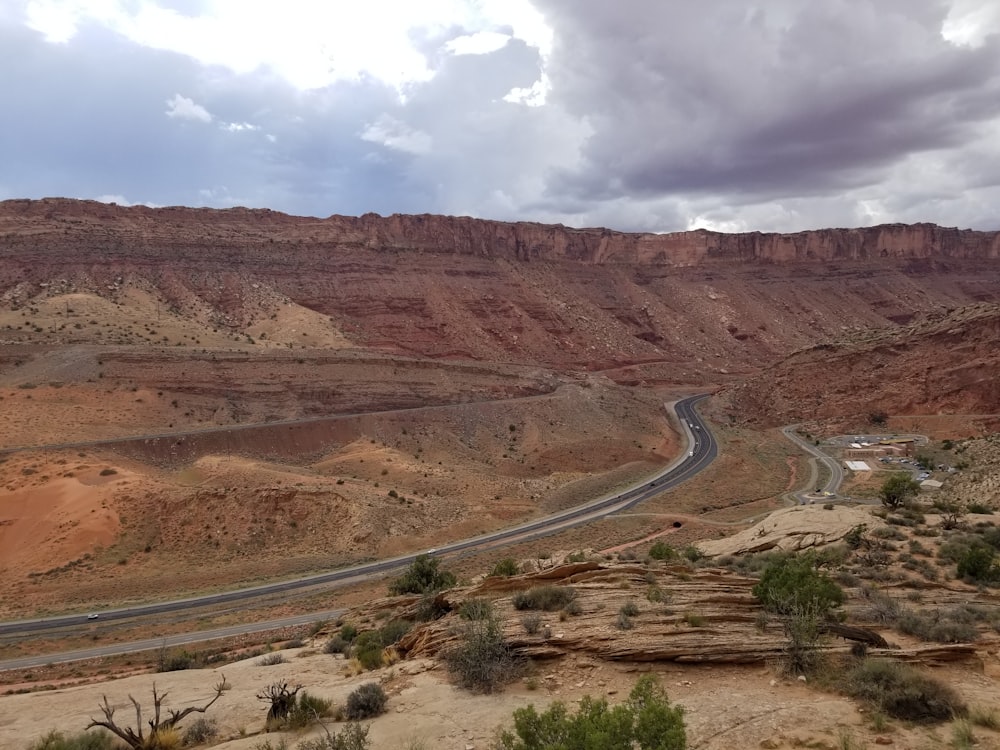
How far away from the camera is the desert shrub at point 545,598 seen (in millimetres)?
14125

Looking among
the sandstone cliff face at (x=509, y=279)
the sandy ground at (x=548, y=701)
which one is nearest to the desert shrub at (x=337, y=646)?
the sandy ground at (x=548, y=701)

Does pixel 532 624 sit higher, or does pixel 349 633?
pixel 532 624

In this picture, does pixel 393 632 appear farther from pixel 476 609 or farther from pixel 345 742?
pixel 345 742

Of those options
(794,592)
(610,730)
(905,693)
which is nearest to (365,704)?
(610,730)

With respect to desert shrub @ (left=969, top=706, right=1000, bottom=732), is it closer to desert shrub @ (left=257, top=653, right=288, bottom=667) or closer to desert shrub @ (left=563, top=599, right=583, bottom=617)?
desert shrub @ (left=563, top=599, right=583, bottom=617)

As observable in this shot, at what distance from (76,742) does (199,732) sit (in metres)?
1.96

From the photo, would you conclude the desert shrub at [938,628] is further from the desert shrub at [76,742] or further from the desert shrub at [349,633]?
the desert shrub at [76,742]

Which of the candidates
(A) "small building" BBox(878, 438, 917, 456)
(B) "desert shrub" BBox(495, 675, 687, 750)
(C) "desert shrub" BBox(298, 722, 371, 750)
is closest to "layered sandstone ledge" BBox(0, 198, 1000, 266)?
(A) "small building" BBox(878, 438, 917, 456)

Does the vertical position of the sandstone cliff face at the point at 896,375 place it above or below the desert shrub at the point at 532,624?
above

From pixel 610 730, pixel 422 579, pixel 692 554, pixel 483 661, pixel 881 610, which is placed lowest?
pixel 422 579

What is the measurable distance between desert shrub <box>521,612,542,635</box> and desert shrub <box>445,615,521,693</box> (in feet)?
1.74

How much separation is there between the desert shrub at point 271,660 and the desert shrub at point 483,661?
6.37 meters

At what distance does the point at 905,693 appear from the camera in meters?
9.27

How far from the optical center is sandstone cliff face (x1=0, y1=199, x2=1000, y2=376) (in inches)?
3221
